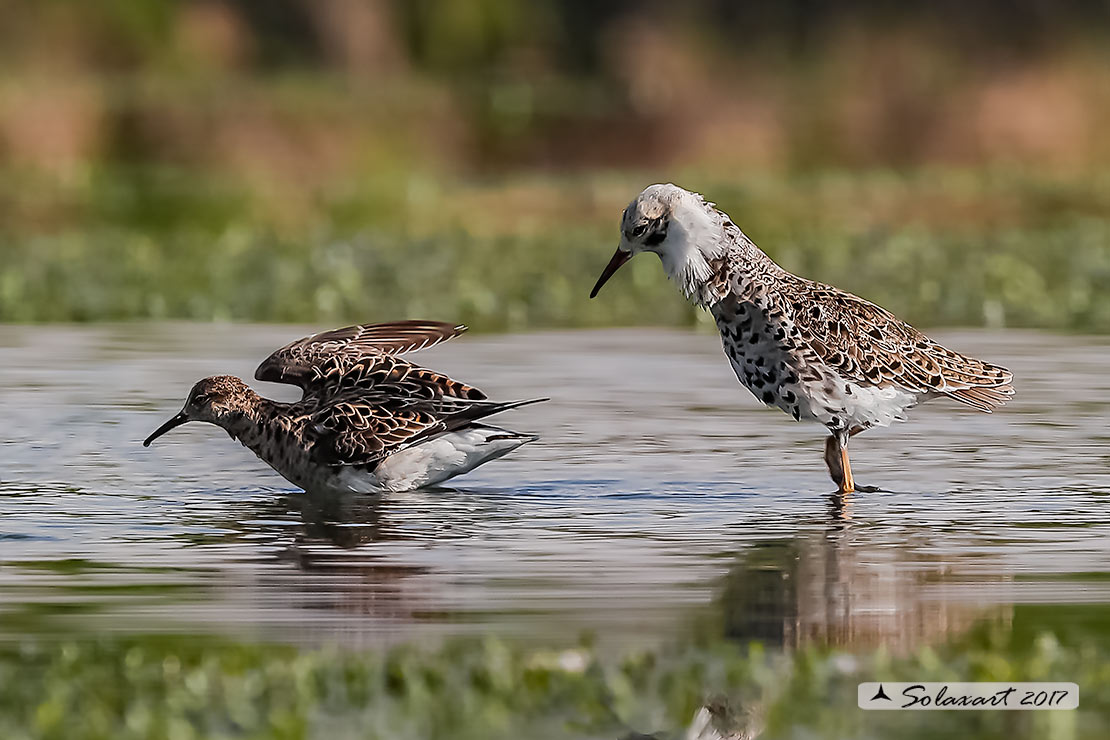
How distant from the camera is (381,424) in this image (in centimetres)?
1171

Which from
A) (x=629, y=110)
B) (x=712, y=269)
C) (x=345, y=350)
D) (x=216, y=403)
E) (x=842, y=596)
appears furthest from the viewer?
(x=629, y=110)

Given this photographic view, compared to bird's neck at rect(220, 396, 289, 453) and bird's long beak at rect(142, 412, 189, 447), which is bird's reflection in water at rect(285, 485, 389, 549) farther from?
bird's long beak at rect(142, 412, 189, 447)

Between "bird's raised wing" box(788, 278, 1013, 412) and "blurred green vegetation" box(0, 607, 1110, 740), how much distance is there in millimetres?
3697

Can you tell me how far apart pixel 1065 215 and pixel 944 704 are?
81.6ft

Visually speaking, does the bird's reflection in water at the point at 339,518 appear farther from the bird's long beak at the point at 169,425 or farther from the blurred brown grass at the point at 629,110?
the blurred brown grass at the point at 629,110

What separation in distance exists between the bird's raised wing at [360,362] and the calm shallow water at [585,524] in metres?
0.55

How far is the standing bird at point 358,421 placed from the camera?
1162cm

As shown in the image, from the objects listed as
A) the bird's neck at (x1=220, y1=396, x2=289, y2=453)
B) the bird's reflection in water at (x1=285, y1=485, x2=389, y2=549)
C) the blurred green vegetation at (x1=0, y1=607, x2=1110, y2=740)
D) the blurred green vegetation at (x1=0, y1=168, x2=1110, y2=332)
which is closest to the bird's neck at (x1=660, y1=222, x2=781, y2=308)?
the bird's reflection in water at (x1=285, y1=485, x2=389, y2=549)

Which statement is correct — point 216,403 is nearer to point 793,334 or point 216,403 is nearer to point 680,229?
point 680,229

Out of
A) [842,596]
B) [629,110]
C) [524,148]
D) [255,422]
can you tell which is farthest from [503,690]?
[629,110]

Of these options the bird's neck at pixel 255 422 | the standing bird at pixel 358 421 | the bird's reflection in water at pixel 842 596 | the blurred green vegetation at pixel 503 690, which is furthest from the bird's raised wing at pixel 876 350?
the blurred green vegetation at pixel 503 690

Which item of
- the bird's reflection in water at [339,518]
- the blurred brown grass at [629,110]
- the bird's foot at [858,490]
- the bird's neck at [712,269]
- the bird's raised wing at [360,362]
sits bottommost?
the bird's reflection in water at [339,518]

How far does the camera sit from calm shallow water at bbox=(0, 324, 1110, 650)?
8461mm

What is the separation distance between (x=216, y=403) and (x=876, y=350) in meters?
3.60
